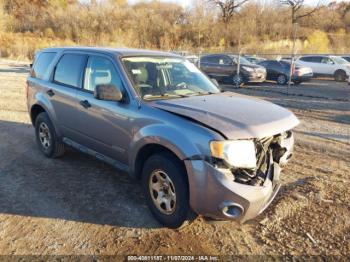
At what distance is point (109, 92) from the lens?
3775 mm

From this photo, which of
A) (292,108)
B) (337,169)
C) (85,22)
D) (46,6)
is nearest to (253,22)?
(85,22)

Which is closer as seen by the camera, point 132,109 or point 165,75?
point 132,109

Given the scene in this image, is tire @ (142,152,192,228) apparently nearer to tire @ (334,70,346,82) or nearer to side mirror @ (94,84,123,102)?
side mirror @ (94,84,123,102)

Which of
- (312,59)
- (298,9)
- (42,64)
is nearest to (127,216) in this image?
(42,64)

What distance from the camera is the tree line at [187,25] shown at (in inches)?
1834

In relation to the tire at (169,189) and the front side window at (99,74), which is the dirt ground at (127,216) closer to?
the tire at (169,189)

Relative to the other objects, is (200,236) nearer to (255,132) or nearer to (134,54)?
(255,132)

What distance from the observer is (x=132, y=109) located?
378cm

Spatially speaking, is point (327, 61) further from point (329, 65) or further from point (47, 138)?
point (47, 138)

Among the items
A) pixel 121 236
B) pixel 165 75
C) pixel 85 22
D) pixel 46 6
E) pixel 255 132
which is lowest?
pixel 121 236

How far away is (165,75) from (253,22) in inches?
2167

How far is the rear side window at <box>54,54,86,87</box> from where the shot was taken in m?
4.73

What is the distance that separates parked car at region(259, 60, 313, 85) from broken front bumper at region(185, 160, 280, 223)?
16.8 m

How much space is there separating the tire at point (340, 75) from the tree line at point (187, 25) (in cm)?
2087
